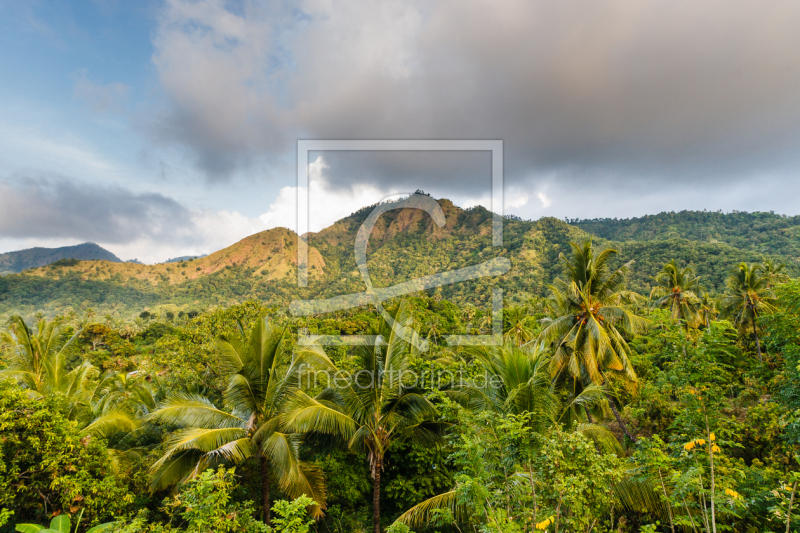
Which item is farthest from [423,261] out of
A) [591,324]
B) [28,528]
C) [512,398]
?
[28,528]

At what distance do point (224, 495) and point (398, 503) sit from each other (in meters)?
6.71

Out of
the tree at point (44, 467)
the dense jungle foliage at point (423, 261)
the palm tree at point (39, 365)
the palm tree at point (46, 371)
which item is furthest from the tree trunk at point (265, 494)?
the dense jungle foliage at point (423, 261)

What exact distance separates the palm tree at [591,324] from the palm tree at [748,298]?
16.7 metres

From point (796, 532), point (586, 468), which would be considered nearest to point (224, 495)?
point (586, 468)

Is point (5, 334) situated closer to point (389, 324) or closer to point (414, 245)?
point (389, 324)

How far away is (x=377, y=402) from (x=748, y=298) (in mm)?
28017

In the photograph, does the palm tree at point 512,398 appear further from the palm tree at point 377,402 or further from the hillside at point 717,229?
the hillside at point 717,229

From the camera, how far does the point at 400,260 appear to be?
75.8 meters

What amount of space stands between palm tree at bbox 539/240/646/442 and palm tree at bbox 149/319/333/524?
8618 mm

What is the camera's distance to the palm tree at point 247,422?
7.74 m

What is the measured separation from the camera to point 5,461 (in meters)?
6.54

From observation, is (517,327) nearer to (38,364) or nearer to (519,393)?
(519,393)

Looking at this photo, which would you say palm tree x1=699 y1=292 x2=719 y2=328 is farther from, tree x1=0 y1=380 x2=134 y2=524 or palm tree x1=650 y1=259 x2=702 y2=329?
tree x1=0 y1=380 x2=134 y2=524

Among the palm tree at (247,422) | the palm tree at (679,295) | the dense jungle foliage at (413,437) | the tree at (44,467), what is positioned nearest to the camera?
the dense jungle foliage at (413,437)
